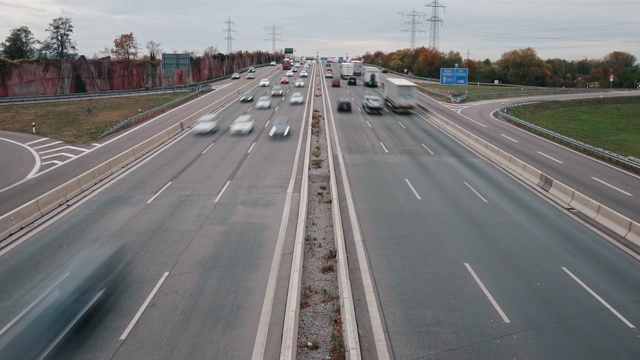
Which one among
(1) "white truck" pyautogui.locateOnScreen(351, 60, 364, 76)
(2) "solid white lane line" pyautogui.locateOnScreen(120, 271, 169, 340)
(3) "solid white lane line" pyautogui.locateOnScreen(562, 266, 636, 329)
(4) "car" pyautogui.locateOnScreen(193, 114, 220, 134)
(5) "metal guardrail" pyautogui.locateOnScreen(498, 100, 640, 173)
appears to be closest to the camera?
(2) "solid white lane line" pyautogui.locateOnScreen(120, 271, 169, 340)

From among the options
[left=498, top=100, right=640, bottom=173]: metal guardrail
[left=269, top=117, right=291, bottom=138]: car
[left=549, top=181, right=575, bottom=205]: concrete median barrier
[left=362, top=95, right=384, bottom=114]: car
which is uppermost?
[left=362, top=95, right=384, bottom=114]: car

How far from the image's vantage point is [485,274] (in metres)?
15.7

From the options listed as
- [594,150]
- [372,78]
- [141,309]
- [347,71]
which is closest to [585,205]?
[594,150]

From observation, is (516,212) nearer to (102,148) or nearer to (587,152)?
(587,152)

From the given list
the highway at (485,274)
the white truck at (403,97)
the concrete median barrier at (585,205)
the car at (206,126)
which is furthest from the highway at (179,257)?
the white truck at (403,97)

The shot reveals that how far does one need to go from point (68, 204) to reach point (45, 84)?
58702 mm

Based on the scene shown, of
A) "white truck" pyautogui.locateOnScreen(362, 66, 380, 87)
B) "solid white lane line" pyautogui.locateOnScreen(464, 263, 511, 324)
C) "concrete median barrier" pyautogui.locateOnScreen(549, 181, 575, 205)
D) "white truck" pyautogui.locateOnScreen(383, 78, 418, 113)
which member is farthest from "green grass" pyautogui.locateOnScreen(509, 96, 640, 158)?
"solid white lane line" pyautogui.locateOnScreen(464, 263, 511, 324)

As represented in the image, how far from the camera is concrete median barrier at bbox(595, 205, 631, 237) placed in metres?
19.2

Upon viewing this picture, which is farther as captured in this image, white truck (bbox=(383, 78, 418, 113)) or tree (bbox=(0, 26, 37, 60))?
tree (bbox=(0, 26, 37, 60))

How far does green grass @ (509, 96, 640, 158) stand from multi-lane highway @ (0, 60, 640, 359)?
1738 centimetres

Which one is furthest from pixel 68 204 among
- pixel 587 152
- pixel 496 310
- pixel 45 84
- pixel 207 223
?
pixel 45 84

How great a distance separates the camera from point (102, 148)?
3672 cm

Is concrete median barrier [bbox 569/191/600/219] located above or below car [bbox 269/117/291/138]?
below

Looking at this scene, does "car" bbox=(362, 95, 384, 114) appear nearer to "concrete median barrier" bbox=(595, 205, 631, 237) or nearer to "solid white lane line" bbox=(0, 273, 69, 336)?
"concrete median barrier" bbox=(595, 205, 631, 237)
